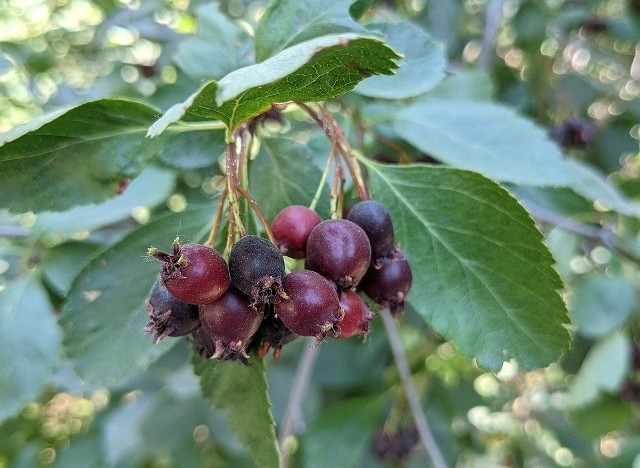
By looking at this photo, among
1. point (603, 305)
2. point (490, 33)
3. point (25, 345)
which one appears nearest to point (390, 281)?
point (25, 345)

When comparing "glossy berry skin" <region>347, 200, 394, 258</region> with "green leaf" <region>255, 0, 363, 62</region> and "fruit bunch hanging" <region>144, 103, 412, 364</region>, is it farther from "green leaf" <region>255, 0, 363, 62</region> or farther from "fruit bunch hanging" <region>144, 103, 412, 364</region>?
"green leaf" <region>255, 0, 363, 62</region>

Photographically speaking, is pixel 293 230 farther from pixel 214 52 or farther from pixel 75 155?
pixel 214 52

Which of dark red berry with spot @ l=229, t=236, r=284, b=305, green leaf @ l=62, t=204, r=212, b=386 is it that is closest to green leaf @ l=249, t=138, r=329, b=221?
green leaf @ l=62, t=204, r=212, b=386

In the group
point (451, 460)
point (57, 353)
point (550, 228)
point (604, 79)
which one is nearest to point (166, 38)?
point (57, 353)

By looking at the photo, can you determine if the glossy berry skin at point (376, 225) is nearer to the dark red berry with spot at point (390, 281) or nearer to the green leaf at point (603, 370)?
the dark red berry with spot at point (390, 281)

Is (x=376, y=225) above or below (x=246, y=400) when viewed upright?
above

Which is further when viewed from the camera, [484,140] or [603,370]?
[603,370]
